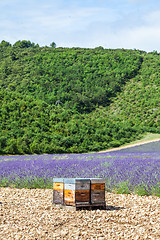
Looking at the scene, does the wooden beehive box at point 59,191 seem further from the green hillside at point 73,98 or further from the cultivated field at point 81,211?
the green hillside at point 73,98

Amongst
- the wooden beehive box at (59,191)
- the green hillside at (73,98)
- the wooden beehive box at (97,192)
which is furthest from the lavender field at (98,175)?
the green hillside at (73,98)

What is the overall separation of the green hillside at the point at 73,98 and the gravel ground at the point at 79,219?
783 inches

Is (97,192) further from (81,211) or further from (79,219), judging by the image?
(79,219)

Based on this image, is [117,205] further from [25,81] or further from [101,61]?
[101,61]

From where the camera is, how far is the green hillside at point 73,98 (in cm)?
3034

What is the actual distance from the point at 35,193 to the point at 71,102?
4234 cm

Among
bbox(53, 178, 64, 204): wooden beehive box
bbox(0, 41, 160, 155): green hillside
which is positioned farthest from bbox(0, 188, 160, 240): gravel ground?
bbox(0, 41, 160, 155): green hillside

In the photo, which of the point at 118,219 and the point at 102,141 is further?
A: the point at 102,141

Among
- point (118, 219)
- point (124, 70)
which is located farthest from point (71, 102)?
point (118, 219)

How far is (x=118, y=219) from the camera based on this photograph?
17.4 feet

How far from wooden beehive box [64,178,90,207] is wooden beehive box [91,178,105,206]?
92 millimetres

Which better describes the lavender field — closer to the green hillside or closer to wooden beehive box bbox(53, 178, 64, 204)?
wooden beehive box bbox(53, 178, 64, 204)

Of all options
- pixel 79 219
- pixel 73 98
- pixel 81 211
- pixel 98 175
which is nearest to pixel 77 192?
pixel 81 211

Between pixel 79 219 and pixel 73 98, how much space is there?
45.5 metres
